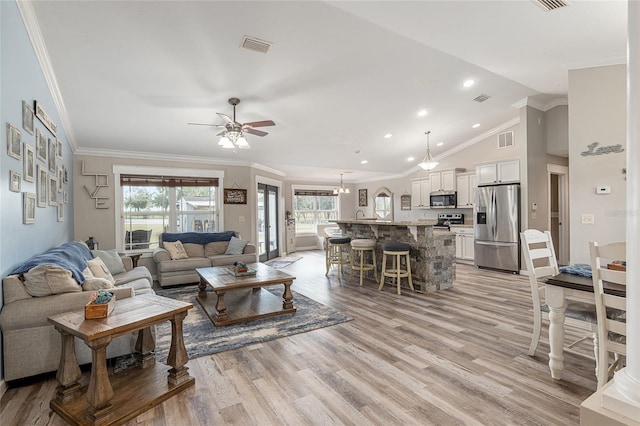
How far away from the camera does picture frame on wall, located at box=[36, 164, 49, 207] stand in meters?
2.95

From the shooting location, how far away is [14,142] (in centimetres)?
229

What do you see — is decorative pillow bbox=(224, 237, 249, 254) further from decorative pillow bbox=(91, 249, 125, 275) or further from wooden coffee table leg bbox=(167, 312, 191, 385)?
wooden coffee table leg bbox=(167, 312, 191, 385)

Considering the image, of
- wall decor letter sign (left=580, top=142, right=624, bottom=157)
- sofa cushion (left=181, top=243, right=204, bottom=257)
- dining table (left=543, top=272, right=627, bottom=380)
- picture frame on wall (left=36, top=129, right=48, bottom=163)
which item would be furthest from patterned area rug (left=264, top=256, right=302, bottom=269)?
wall decor letter sign (left=580, top=142, right=624, bottom=157)

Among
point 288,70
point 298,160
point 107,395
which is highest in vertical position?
point 288,70

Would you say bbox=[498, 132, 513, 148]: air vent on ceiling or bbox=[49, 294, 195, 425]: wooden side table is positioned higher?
bbox=[498, 132, 513, 148]: air vent on ceiling

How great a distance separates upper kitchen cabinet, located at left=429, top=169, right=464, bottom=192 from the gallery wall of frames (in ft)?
24.9

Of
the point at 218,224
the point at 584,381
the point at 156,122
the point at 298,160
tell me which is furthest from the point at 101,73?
the point at 584,381

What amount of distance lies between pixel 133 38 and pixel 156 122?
202 cm

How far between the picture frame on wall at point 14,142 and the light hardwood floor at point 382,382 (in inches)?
66.9

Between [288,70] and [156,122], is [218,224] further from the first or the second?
[288,70]

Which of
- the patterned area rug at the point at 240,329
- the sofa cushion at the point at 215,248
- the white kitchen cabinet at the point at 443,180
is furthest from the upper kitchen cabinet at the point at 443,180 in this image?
the sofa cushion at the point at 215,248

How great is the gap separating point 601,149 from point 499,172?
2456 mm

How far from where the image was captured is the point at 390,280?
17.7 ft

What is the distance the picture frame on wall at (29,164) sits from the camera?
101 inches
